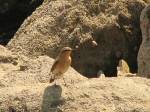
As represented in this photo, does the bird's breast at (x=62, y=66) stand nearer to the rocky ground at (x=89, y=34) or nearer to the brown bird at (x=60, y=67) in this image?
the brown bird at (x=60, y=67)

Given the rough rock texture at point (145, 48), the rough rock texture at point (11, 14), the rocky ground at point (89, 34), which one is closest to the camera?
the rough rock texture at point (145, 48)

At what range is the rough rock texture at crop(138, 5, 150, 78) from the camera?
1256 centimetres

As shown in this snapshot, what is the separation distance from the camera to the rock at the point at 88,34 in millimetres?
13359

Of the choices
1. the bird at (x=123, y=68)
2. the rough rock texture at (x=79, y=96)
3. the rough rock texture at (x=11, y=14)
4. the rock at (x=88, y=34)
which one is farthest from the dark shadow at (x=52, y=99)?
the rough rock texture at (x=11, y=14)

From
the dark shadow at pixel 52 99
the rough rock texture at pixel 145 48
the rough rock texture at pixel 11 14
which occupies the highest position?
the rough rock texture at pixel 11 14

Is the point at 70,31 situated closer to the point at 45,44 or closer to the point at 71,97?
the point at 45,44

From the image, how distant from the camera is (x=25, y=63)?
33.5 feet

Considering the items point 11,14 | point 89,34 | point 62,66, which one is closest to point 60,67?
point 62,66

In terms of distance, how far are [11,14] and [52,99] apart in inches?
308

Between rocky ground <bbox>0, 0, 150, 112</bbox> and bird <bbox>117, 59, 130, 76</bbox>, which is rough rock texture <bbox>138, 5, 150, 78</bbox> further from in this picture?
bird <bbox>117, 59, 130, 76</bbox>

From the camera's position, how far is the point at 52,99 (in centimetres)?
870

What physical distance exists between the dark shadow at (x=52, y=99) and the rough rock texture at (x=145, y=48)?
157 inches

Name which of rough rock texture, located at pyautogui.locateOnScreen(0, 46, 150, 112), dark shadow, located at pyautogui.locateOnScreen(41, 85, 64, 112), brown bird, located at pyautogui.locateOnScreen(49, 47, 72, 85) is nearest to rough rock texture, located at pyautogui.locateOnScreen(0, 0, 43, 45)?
brown bird, located at pyautogui.locateOnScreen(49, 47, 72, 85)

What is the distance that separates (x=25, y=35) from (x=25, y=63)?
Answer: 3.56 meters
